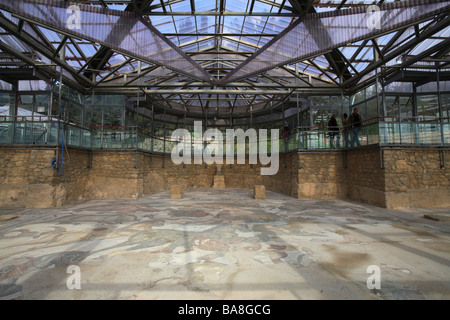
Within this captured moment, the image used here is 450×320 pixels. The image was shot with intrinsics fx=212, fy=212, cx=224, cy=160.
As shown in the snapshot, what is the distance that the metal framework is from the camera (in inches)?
285

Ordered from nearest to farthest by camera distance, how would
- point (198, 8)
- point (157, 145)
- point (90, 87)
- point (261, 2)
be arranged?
1. point (261, 2)
2. point (198, 8)
3. point (90, 87)
4. point (157, 145)

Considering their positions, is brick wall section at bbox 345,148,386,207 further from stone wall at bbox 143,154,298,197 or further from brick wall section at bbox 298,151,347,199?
stone wall at bbox 143,154,298,197

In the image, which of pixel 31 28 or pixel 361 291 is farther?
pixel 31 28

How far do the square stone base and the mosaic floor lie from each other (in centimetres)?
1079

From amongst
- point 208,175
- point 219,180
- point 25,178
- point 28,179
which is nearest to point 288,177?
point 219,180

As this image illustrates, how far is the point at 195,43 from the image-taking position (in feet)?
42.3

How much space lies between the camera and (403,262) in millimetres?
3607

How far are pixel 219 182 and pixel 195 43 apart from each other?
10.3 metres

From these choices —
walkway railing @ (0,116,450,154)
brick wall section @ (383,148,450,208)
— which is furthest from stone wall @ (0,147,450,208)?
walkway railing @ (0,116,450,154)

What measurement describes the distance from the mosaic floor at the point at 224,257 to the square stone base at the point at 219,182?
1079 cm

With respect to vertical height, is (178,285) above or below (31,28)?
below
